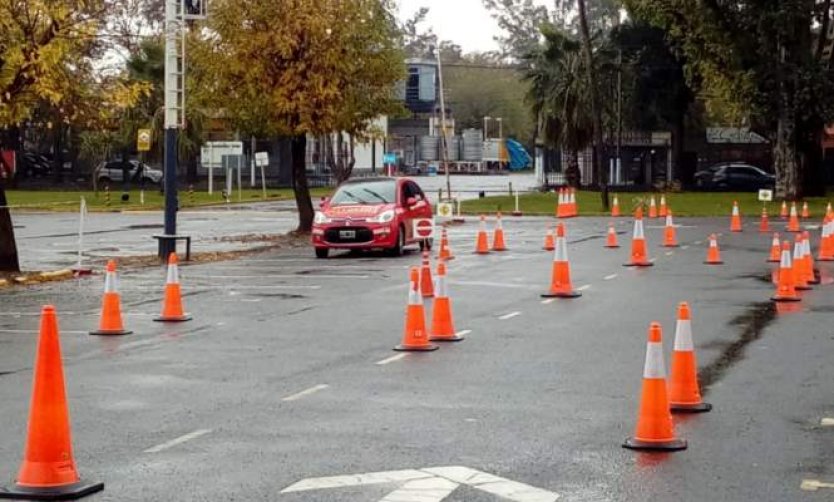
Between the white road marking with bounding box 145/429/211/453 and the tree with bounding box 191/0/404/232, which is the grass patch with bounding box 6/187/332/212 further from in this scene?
the white road marking with bounding box 145/429/211/453

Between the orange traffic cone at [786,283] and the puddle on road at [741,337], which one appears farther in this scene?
the orange traffic cone at [786,283]

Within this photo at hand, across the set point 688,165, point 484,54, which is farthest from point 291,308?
point 484,54

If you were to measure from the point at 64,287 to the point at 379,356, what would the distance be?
9432 mm

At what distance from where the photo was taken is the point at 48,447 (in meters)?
7.20

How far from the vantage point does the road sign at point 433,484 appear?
714 centimetres

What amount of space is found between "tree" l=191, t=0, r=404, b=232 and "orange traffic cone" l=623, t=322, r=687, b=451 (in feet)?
78.7

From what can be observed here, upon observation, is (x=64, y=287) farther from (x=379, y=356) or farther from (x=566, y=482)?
(x=566, y=482)

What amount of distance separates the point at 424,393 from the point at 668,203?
4078 cm

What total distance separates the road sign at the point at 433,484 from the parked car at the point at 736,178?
5763 cm

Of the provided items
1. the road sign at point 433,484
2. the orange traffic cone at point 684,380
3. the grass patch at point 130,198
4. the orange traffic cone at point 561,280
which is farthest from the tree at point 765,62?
the road sign at point 433,484

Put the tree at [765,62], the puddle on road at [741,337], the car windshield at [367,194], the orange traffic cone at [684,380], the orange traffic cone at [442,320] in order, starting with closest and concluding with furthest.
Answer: the orange traffic cone at [684,380], the puddle on road at [741,337], the orange traffic cone at [442,320], the car windshield at [367,194], the tree at [765,62]

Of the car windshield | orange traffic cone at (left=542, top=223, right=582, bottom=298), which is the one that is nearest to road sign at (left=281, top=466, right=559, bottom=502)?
orange traffic cone at (left=542, top=223, right=582, bottom=298)

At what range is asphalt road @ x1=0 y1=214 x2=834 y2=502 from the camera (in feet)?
25.1

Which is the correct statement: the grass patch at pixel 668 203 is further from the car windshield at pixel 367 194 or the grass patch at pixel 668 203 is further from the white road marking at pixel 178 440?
the white road marking at pixel 178 440
